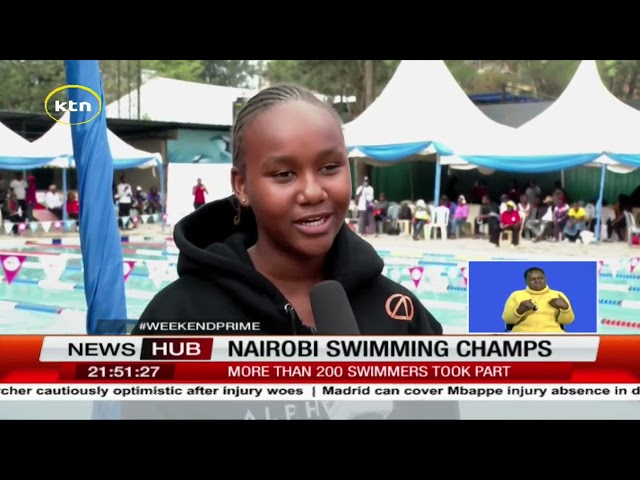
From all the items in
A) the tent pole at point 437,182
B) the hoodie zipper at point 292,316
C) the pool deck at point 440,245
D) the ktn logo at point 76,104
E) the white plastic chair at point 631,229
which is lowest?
the pool deck at point 440,245

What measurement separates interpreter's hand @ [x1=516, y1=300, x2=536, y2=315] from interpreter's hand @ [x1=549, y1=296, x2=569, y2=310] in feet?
0.30

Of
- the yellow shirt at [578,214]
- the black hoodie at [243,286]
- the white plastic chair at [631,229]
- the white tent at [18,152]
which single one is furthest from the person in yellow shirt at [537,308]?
the yellow shirt at [578,214]

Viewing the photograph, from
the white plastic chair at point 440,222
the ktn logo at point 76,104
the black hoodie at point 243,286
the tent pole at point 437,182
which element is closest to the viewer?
the black hoodie at point 243,286

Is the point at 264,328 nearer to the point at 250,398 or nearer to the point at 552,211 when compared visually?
the point at 250,398

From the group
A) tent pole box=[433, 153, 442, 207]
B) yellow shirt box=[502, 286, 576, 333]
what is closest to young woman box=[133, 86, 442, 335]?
yellow shirt box=[502, 286, 576, 333]

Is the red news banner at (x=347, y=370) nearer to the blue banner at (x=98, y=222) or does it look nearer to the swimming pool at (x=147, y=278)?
the blue banner at (x=98, y=222)

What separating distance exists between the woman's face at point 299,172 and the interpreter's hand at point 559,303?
112 cm

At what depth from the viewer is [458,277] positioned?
8.16 metres

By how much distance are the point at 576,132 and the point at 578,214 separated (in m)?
1.34

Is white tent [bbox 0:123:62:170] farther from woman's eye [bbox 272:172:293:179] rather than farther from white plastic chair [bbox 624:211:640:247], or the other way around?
white plastic chair [bbox 624:211:640:247]

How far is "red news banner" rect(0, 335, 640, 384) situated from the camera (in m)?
2.14

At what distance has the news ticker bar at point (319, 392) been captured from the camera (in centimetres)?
215

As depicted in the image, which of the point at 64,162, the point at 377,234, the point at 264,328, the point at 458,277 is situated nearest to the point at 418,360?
the point at 264,328

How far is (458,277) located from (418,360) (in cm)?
615
